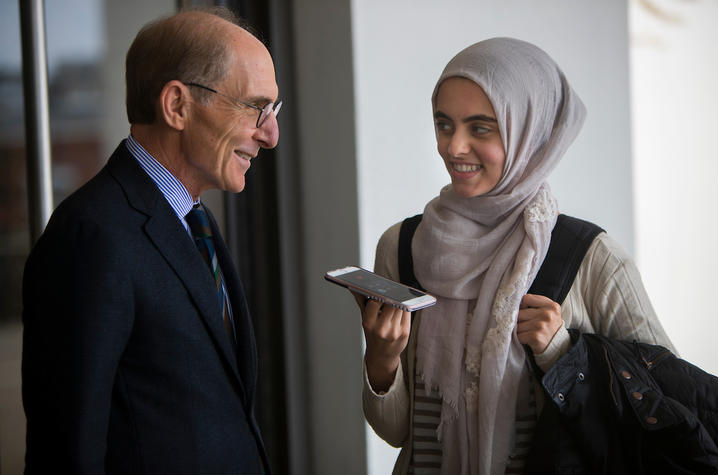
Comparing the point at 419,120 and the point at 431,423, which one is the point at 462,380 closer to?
the point at 431,423

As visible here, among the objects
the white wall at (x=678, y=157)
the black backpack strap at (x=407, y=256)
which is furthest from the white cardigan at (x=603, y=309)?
the white wall at (x=678, y=157)

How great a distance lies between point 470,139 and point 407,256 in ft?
1.20

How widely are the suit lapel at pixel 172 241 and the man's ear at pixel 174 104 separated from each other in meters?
0.12

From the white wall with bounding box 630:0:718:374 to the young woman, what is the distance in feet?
8.70

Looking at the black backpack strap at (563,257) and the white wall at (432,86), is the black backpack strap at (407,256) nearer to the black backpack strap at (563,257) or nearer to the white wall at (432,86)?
the black backpack strap at (563,257)

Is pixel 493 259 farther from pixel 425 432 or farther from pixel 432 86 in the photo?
pixel 432 86

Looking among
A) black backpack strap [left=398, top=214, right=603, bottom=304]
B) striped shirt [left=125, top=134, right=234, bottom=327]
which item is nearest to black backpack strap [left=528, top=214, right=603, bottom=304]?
black backpack strap [left=398, top=214, right=603, bottom=304]

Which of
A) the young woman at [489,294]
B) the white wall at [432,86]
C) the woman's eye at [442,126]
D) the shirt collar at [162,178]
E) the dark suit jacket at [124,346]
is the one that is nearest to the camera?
the dark suit jacket at [124,346]

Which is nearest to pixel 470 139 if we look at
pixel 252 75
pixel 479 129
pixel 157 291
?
pixel 479 129

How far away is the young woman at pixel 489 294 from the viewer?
1.42 metres

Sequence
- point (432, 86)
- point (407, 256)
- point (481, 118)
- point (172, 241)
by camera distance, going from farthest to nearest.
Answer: point (432, 86) < point (407, 256) < point (481, 118) < point (172, 241)

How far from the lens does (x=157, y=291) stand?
1.16m

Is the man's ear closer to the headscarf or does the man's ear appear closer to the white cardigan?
the headscarf

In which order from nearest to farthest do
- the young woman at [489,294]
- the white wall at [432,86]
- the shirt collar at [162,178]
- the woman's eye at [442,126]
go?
the shirt collar at [162,178]
the young woman at [489,294]
the woman's eye at [442,126]
the white wall at [432,86]
